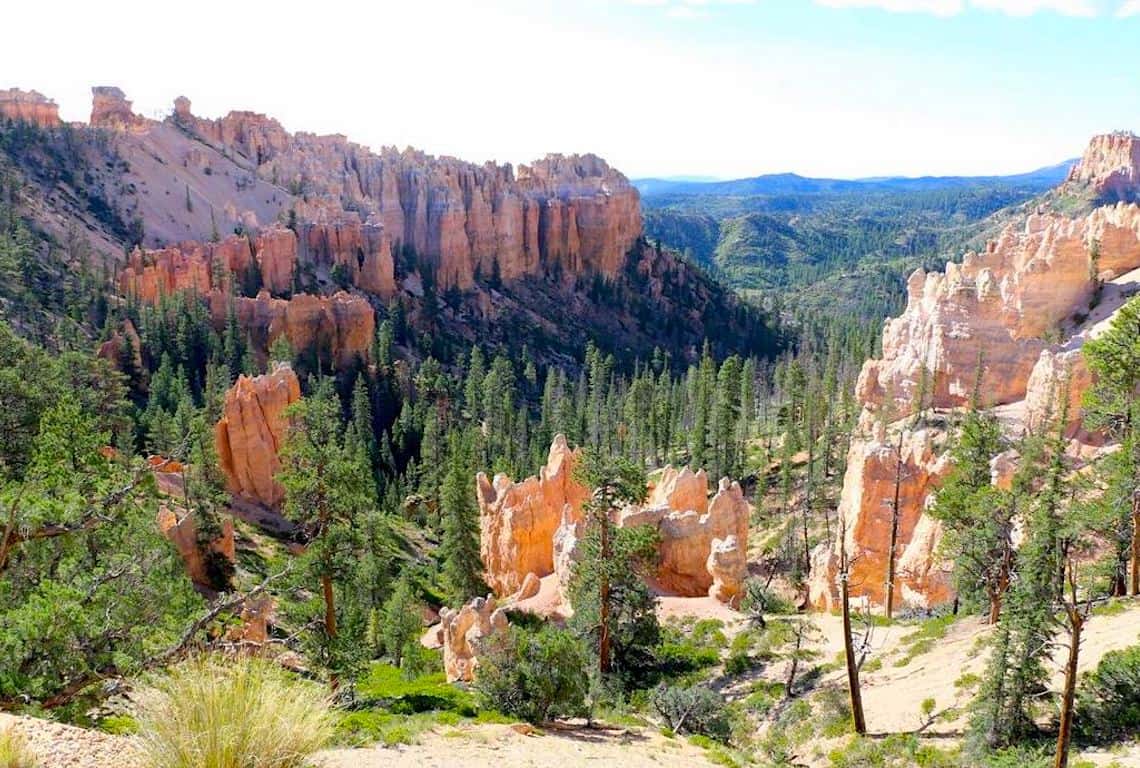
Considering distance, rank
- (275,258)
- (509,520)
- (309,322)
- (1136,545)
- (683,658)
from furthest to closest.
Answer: (275,258), (309,322), (509,520), (683,658), (1136,545)

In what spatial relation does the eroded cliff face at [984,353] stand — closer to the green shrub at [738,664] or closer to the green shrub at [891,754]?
the green shrub at [738,664]

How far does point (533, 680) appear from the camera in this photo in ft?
54.7

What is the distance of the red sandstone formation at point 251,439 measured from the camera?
4769 cm

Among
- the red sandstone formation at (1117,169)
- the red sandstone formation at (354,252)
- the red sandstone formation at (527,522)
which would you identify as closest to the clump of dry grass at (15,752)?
the red sandstone formation at (527,522)

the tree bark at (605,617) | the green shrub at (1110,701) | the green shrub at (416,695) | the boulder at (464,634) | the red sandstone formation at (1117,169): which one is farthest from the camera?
the red sandstone formation at (1117,169)

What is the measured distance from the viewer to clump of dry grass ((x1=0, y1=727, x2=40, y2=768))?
6043 millimetres

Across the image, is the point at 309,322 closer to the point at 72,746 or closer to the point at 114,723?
the point at 114,723

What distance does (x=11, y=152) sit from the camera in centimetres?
9025

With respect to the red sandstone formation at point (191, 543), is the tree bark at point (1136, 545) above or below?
above

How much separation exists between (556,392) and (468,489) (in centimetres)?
4743

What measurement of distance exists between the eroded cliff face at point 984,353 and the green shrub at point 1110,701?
16253 millimetres

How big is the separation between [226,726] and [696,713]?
14.2 meters

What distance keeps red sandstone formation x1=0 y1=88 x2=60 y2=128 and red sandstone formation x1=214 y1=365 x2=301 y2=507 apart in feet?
256

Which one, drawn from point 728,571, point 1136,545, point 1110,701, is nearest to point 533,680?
point 1110,701
